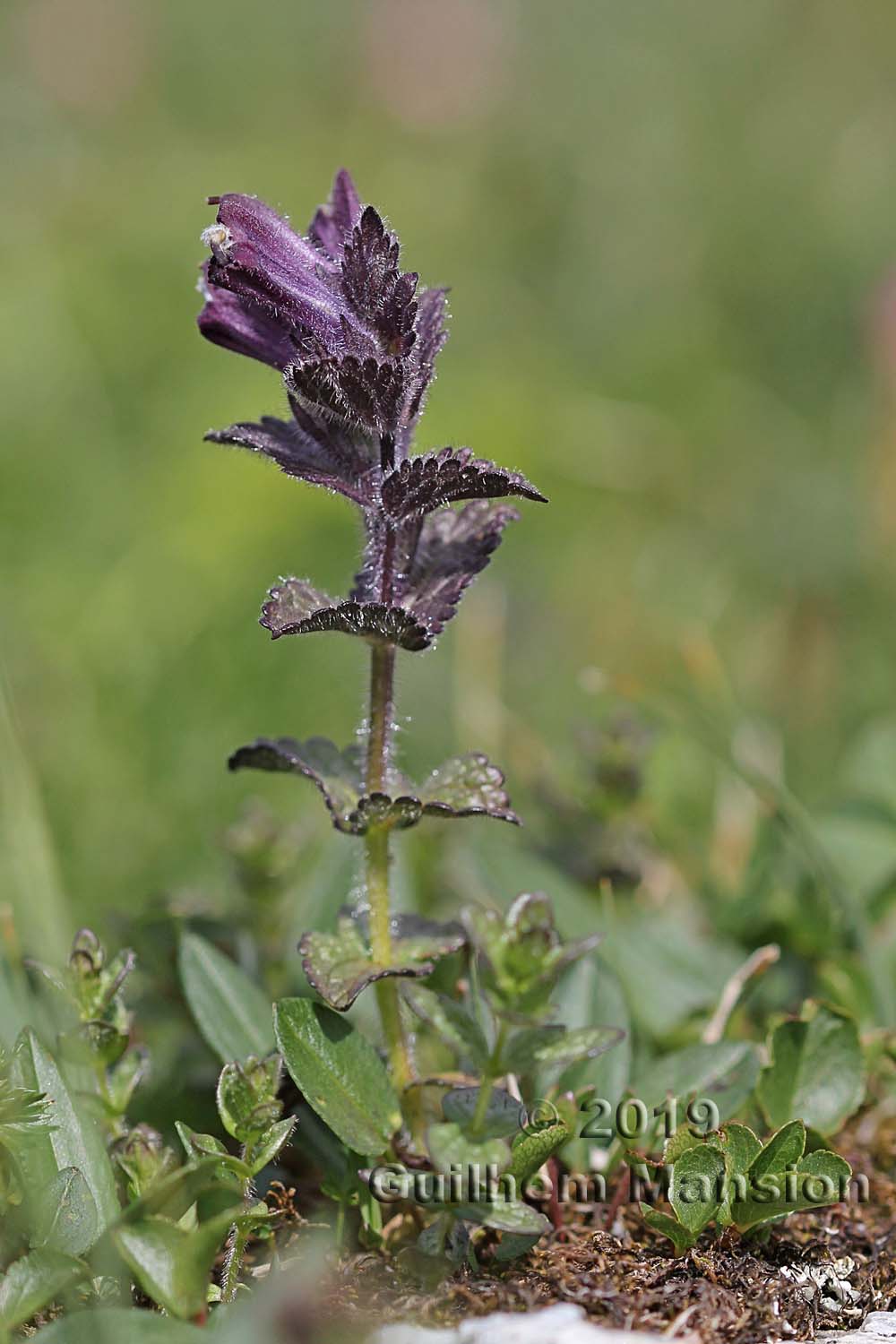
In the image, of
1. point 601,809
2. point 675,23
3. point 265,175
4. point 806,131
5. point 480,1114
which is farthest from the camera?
point 675,23

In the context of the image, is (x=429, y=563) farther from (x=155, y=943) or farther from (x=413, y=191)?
(x=413, y=191)

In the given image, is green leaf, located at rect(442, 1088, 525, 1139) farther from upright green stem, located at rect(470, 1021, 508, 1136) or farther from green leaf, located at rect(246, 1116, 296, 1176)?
green leaf, located at rect(246, 1116, 296, 1176)

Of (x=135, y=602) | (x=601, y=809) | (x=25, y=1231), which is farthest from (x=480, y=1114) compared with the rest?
(x=135, y=602)

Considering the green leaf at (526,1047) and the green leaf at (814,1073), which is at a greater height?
the green leaf at (526,1047)

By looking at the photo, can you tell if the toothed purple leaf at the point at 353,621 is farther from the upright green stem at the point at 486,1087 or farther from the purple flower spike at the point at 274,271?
the upright green stem at the point at 486,1087

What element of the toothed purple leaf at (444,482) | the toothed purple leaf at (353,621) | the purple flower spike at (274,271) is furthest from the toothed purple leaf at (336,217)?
the toothed purple leaf at (353,621)

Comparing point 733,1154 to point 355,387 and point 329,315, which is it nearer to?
point 355,387
